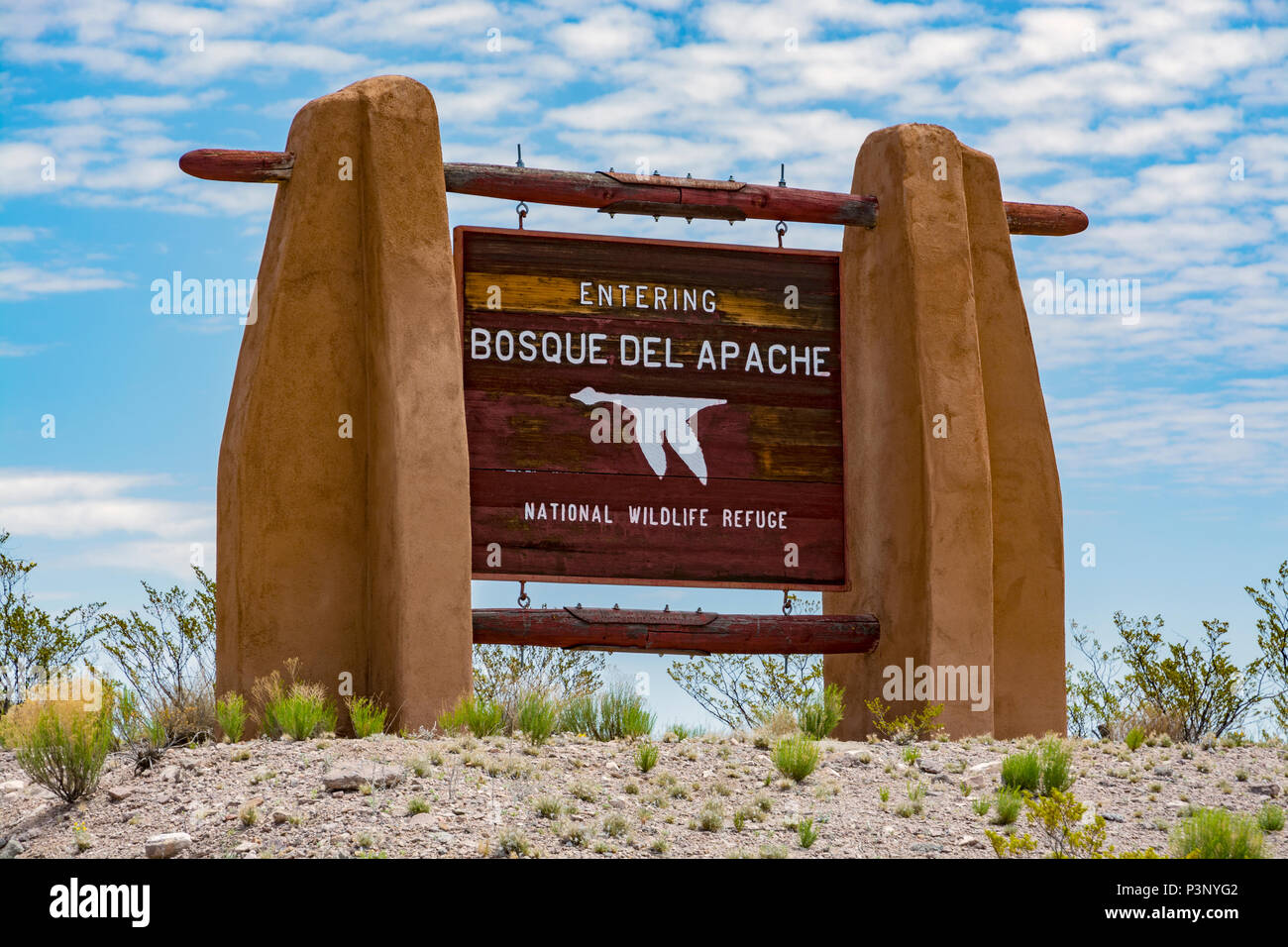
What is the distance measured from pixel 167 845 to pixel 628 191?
257 inches

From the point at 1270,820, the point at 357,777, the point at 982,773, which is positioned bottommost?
the point at 1270,820

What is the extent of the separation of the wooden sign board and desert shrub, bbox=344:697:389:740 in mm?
1457

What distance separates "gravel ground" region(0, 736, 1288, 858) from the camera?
23.7 ft

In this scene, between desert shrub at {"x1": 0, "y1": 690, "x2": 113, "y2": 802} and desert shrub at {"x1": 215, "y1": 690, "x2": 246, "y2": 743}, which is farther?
desert shrub at {"x1": 215, "y1": 690, "x2": 246, "y2": 743}

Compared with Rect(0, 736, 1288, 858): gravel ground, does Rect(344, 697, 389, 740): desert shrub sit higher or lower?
higher

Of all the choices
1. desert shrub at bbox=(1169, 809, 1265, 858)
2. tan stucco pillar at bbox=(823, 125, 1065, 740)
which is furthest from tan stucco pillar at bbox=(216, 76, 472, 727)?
desert shrub at bbox=(1169, 809, 1265, 858)

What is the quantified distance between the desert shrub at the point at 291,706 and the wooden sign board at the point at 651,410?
1.68m

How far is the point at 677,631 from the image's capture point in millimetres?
11203

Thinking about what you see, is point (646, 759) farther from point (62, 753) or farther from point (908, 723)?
point (62, 753)

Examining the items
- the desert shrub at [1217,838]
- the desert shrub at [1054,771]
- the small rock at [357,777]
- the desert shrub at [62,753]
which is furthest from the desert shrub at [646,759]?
the desert shrub at [62,753]

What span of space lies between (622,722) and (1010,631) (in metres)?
3.83

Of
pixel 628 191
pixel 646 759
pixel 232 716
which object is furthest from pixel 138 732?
pixel 628 191

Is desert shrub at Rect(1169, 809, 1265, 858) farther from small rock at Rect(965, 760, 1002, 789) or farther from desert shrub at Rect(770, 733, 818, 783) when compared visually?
desert shrub at Rect(770, 733, 818, 783)
